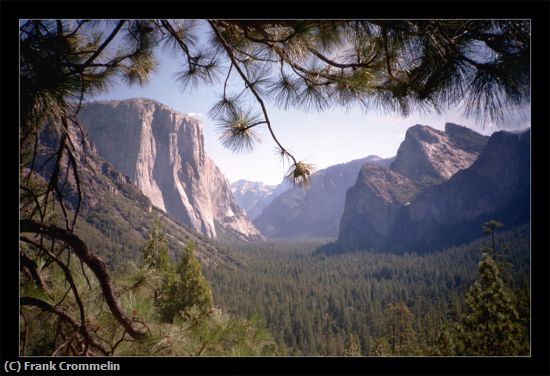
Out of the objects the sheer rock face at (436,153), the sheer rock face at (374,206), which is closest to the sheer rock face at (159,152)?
the sheer rock face at (374,206)

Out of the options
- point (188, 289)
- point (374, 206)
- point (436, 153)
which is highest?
point (436, 153)

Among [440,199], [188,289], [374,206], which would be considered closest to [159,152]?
[374,206]

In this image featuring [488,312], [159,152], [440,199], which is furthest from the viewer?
[159,152]

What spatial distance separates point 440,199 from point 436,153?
1484cm

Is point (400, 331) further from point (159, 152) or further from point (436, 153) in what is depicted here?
point (159, 152)

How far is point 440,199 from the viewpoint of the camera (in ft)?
285

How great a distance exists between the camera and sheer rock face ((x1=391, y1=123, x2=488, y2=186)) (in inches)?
2773

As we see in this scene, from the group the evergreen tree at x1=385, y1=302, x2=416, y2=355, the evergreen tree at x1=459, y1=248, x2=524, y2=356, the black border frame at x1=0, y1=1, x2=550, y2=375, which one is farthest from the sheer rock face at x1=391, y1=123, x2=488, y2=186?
the black border frame at x1=0, y1=1, x2=550, y2=375

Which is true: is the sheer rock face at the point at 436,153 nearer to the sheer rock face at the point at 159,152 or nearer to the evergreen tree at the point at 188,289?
the evergreen tree at the point at 188,289

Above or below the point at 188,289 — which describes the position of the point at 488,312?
below

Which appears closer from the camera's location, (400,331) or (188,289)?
(188,289)

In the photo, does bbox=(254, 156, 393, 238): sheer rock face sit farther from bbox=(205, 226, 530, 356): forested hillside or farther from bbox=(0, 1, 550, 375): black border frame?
bbox=(0, 1, 550, 375): black border frame

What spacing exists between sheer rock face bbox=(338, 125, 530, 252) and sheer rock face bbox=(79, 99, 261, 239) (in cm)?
6183

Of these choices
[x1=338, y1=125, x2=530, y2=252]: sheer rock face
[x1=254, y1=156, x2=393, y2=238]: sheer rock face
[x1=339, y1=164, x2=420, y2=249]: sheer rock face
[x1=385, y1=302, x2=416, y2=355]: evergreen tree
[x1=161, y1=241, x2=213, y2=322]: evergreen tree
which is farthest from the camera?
[x1=254, y1=156, x2=393, y2=238]: sheer rock face
